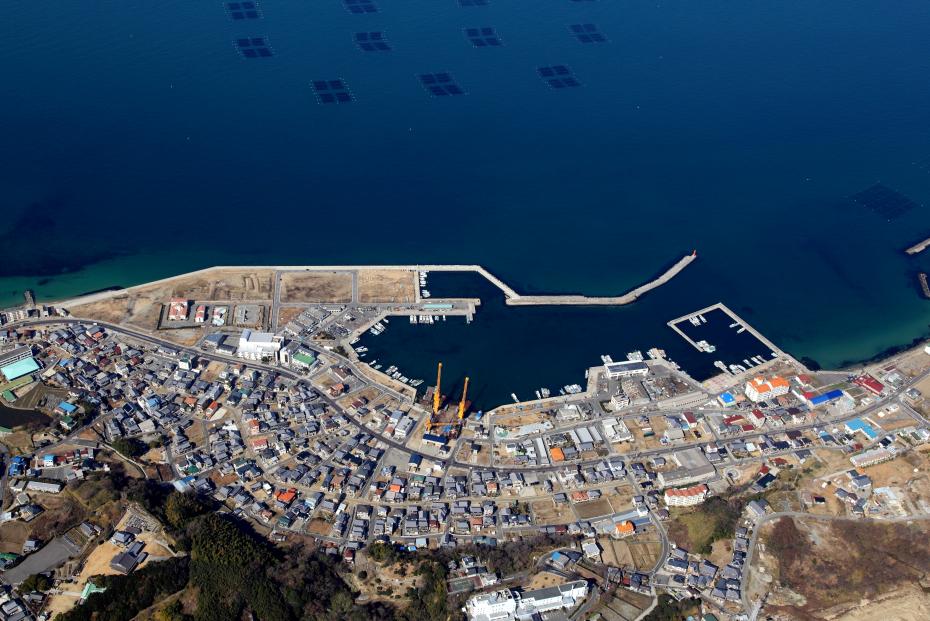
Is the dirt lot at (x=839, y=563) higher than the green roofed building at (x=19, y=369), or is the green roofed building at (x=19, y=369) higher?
the green roofed building at (x=19, y=369)

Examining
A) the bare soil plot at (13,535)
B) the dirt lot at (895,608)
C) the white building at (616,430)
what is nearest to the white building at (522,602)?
the white building at (616,430)

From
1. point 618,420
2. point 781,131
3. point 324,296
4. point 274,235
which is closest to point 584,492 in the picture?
point 618,420

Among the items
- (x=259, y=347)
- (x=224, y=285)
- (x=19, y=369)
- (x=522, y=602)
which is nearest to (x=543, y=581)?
(x=522, y=602)

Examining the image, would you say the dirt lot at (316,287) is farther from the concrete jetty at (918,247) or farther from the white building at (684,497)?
the concrete jetty at (918,247)

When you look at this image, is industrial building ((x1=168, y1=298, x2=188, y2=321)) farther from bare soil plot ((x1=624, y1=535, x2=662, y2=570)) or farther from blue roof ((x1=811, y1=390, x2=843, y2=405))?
blue roof ((x1=811, y1=390, x2=843, y2=405))

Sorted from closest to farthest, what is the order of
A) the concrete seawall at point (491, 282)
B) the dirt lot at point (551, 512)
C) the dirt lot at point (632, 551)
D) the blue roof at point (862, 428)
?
1. the dirt lot at point (632, 551)
2. the dirt lot at point (551, 512)
3. the blue roof at point (862, 428)
4. the concrete seawall at point (491, 282)

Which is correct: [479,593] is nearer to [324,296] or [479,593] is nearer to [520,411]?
[520,411]
